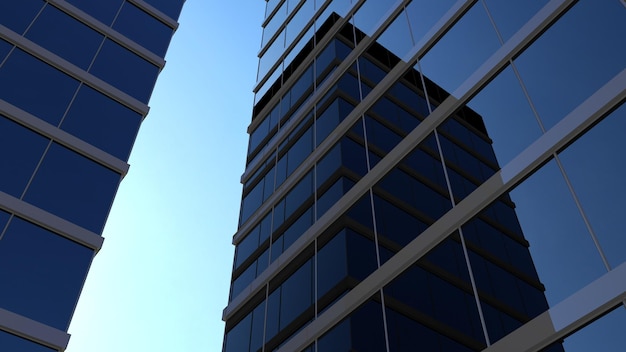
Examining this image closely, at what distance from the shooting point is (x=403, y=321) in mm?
16062

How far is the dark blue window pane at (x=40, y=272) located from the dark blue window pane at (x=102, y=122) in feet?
15.8

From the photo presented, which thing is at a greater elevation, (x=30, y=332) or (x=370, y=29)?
(x=370, y=29)

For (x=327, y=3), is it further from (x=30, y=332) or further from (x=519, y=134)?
(x=30, y=332)

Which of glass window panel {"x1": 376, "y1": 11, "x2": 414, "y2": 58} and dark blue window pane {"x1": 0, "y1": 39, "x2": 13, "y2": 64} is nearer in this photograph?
dark blue window pane {"x1": 0, "y1": 39, "x2": 13, "y2": 64}

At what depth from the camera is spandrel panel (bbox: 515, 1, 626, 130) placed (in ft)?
45.6

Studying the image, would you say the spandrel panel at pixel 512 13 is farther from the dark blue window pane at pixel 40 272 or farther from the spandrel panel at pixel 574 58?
the dark blue window pane at pixel 40 272

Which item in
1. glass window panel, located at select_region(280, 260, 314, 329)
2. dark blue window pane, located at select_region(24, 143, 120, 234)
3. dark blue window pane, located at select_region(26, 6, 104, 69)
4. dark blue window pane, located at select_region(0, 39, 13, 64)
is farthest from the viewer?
dark blue window pane, located at select_region(26, 6, 104, 69)

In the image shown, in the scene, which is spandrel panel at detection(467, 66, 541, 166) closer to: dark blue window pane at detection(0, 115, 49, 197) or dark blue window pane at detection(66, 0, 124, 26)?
dark blue window pane at detection(0, 115, 49, 197)

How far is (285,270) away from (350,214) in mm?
3735

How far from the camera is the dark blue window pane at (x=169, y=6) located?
30.7m

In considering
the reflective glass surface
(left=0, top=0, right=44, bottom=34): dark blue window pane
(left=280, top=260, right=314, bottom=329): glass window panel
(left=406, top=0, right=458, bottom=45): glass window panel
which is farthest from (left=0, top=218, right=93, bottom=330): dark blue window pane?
the reflective glass surface

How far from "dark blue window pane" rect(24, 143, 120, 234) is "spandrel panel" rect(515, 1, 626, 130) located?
14.4 m

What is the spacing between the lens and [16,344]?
16.8 m

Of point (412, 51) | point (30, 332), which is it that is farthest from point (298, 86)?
point (30, 332)
